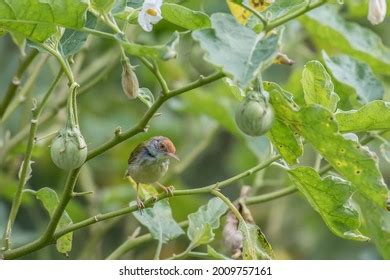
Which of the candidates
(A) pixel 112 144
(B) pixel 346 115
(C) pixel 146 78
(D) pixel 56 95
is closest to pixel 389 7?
(B) pixel 346 115

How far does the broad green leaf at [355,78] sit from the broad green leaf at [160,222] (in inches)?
19.2

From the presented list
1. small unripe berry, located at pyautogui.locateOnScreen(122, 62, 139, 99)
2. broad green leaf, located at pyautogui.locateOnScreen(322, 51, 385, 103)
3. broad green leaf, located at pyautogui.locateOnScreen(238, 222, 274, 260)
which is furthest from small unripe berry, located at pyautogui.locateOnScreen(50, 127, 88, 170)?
broad green leaf, located at pyautogui.locateOnScreen(322, 51, 385, 103)

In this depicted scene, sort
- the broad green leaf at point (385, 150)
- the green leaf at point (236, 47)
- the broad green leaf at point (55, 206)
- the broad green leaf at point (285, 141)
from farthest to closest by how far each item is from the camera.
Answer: the broad green leaf at point (385, 150)
the broad green leaf at point (55, 206)
the broad green leaf at point (285, 141)
the green leaf at point (236, 47)

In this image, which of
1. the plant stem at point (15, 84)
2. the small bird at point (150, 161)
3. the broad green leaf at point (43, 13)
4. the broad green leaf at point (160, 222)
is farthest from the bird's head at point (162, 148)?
the broad green leaf at point (43, 13)

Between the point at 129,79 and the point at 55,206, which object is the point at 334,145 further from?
the point at 55,206

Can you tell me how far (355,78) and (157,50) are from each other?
90cm

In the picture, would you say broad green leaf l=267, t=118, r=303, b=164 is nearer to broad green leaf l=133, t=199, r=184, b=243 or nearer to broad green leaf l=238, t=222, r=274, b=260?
broad green leaf l=238, t=222, r=274, b=260

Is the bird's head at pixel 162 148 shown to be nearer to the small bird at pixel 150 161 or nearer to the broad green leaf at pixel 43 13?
the small bird at pixel 150 161

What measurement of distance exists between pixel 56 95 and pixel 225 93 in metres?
0.67

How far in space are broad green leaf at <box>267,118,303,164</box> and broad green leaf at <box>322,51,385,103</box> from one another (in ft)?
1.81

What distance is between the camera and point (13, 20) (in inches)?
55.9

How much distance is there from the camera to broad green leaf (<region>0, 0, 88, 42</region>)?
138 centimetres

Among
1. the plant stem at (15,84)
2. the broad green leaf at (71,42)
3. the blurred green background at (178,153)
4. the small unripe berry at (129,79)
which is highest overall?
the small unripe berry at (129,79)

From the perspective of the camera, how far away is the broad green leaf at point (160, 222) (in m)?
1.99
